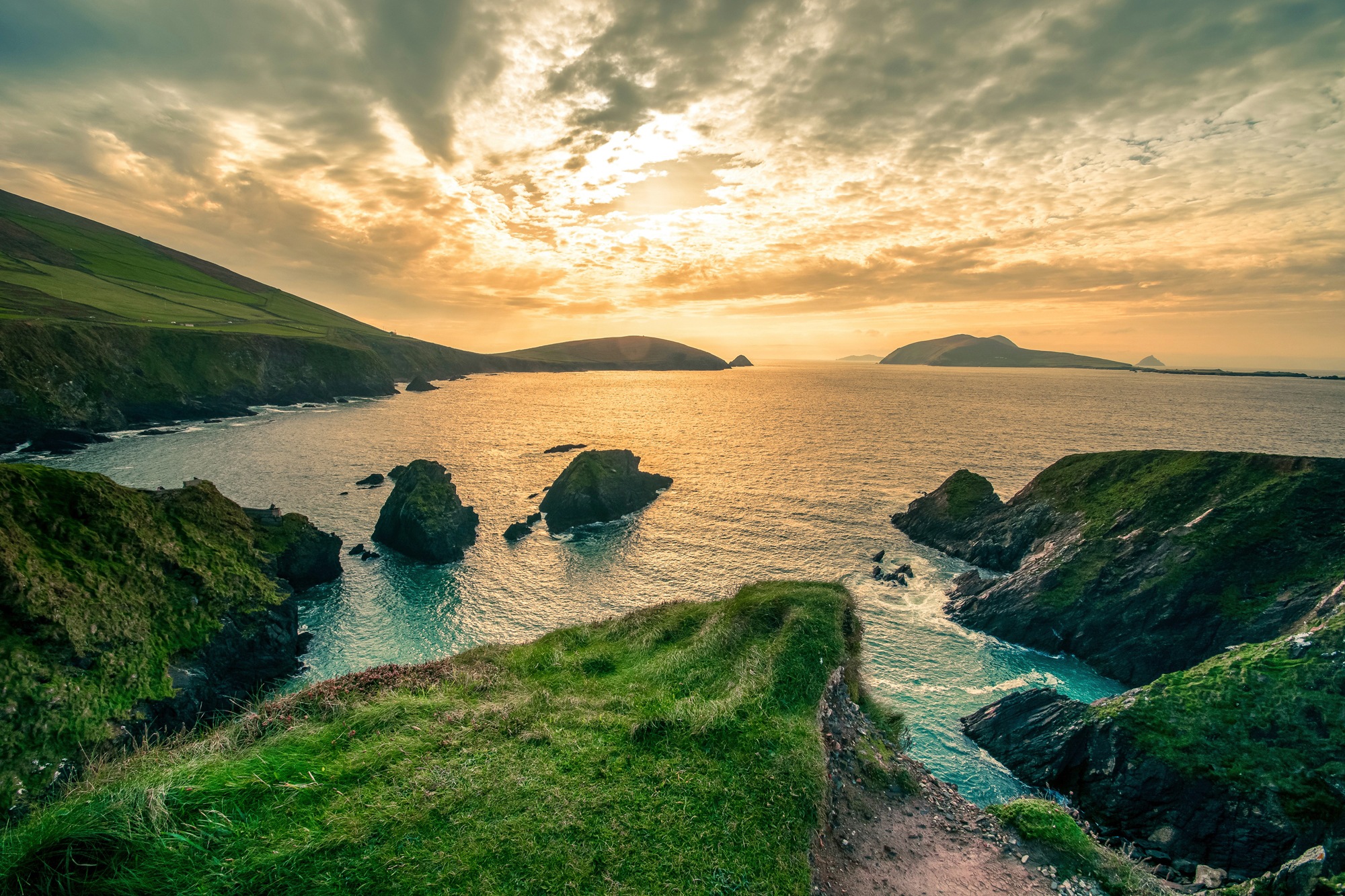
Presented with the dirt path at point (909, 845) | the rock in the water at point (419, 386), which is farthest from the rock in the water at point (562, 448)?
the rock in the water at point (419, 386)

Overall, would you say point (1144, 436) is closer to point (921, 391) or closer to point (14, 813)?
point (921, 391)

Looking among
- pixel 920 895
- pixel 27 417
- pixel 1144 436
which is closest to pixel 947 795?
pixel 920 895

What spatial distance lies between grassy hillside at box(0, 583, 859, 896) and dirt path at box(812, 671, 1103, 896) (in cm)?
112

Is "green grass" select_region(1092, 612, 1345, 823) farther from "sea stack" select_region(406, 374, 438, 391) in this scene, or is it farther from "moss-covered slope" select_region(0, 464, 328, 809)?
"sea stack" select_region(406, 374, 438, 391)

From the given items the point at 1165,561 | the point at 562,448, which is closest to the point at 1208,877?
the point at 1165,561

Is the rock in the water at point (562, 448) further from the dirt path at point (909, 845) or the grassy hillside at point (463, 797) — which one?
the dirt path at point (909, 845)

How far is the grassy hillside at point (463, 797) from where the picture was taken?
8703 millimetres

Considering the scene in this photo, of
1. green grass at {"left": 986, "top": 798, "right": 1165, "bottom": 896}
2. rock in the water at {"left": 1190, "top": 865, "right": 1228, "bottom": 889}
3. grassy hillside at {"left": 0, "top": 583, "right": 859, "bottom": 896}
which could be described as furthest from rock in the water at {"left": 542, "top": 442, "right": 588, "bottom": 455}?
rock in the water at {"left": 1190, "top": 865, "right": 1228, "bottom": 889}

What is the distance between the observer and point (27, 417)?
65.9m

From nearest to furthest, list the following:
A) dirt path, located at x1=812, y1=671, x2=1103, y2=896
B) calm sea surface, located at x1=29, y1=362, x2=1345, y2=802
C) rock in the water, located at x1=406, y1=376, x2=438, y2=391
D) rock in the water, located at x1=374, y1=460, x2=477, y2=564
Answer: dirt path, located at x1=812, y1=671, x2=1103, y2=896, calm sea surface, located at x1=29, y1=362, x2=1345, y2=802, rock in the water, located at x1=374, y1=460, x2=477, y2=564, rock in the water, located at x1=406, y1=376, x2=438, y2=391

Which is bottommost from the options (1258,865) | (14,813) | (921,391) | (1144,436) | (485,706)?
(1258,865)

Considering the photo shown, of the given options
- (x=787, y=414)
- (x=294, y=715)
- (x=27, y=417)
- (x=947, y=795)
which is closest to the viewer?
(x=294, y=715)

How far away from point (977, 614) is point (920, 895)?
25151 mm

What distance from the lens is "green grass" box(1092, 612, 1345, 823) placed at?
1633 cm
